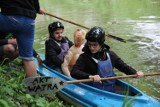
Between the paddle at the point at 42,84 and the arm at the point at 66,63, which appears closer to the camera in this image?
the paddle at the point at 42,84

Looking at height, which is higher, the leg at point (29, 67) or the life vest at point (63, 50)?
the leg at point (29, 67)

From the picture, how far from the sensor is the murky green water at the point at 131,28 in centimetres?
825

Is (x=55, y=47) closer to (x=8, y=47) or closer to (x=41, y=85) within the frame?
(x=8, y=47)

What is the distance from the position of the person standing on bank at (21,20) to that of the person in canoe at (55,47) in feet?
6.31

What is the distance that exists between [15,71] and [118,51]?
16.4 ft

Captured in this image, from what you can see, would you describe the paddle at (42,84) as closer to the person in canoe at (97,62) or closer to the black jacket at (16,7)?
the person in canoe at (97,62)

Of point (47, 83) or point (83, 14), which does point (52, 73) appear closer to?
point (47, 83)

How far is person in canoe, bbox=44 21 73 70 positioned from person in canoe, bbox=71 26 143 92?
3.72ft

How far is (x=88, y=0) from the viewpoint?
25172mm

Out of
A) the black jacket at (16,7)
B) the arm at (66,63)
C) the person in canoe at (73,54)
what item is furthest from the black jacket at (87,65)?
the black jacket at (16,7)

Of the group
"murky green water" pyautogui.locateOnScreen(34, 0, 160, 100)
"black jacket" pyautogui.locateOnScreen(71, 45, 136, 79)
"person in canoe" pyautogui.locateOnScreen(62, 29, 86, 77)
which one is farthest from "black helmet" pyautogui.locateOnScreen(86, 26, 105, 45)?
"murky green water" pyautogui.locateOnScreen(34, 0, 160, 100)

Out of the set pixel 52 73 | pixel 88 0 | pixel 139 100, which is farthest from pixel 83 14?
pixel 139 100

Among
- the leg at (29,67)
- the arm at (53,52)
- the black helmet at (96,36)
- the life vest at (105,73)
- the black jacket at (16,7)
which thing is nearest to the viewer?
the black jacket at (16,7)

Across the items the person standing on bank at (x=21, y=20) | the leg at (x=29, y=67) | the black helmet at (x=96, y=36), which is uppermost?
the person standing on bank at (x=21, y=20)
